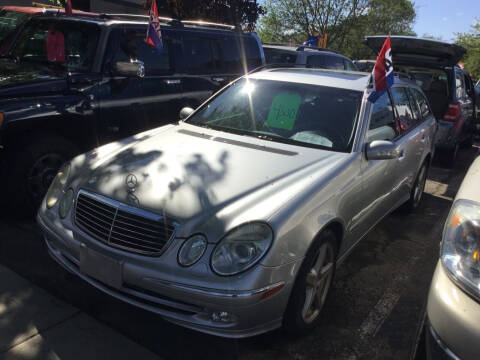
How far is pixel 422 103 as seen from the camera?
5.34 meters

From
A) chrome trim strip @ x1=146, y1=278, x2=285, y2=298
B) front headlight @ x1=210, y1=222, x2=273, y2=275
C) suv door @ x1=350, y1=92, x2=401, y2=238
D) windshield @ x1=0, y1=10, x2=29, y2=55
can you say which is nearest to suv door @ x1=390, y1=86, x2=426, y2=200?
suv door @ x1=350, y1=92, x2=401, y2=238

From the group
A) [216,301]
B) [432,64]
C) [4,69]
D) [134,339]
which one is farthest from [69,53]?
[432,64]

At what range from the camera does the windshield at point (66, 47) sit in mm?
4699

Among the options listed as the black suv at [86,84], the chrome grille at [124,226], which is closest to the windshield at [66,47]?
the black suv at [86,84]

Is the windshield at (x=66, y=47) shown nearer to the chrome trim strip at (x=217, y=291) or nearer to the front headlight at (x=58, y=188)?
the front headlight at (x=58, y=188)

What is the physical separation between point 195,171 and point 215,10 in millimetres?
16739

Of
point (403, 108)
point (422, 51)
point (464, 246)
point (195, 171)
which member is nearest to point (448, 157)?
point (422, 51)

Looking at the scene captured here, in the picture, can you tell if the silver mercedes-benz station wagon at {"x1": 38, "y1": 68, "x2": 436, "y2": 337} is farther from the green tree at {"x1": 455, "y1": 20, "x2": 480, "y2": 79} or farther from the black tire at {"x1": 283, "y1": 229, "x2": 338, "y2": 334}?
the green tree at {"x1": 455, "y1": 20, "x2": 480, "y2": 79}

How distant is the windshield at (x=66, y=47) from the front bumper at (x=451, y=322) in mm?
4054

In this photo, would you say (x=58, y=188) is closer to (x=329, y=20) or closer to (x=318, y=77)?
(x=318, y=77)

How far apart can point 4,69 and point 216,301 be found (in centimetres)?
374

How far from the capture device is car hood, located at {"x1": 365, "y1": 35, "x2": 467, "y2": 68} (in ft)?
23.0

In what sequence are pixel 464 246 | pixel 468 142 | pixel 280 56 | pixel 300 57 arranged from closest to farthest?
pixel 464 246, pixel 300 57, pixel 280 56, pixel 468 142

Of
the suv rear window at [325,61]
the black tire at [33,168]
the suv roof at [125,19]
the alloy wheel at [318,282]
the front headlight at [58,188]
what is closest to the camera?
the alloy wheel at [318,282]
